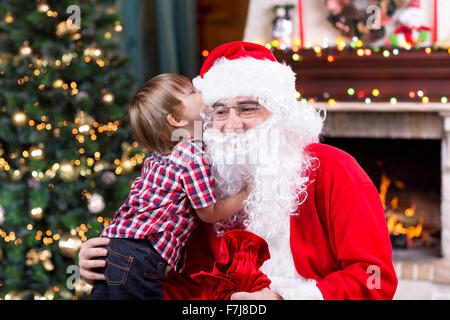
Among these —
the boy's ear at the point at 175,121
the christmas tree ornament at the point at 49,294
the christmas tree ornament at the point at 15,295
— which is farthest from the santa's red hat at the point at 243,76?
the christmas tree ornament at the point at 15,295

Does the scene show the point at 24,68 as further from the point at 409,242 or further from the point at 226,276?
the point at 409,242

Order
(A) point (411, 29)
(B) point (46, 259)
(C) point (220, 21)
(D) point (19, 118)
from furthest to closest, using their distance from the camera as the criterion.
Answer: (C) point (220, 21)
(A) point (411, 29)
(B) point (46, 259)
(D) point (19, 118)

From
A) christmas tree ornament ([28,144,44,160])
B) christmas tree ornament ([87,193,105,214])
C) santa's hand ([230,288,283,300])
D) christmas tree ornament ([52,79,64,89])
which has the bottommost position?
santa's hand ([230,288,283,300])

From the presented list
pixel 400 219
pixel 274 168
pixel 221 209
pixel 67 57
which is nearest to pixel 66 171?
pixel 67 57

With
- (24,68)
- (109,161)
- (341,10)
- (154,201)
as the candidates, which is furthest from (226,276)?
(341,10)

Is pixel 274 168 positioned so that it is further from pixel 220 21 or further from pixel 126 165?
pixel 220 21

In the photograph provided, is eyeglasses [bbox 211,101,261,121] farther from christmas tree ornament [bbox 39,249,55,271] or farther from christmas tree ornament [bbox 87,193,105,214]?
christmas tree ornament [bbox 39,249,55,271]

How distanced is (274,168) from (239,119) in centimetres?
18

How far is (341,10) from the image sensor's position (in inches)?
126

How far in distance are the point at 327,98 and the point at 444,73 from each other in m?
0.70

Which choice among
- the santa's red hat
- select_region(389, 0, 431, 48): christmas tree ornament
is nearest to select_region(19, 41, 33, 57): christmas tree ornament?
the santa's red hat

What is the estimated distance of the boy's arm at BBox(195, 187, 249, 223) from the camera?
4.80 ft

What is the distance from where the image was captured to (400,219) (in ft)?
11.7

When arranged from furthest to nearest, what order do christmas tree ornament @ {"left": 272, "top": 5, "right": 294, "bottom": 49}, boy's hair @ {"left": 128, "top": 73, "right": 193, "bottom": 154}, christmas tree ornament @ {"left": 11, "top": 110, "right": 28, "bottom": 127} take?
christmas tree ornament @ {"left": 272, "top": 5, "right": 294, "bottom": 49}, christmas tree ornament @ {"left": 11, "top": 110, "right": 28, "bottom": 127}, boy's hair @ {"left": 128, "top": 73, "right": 193, "bottom": 154}
